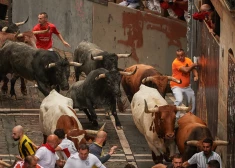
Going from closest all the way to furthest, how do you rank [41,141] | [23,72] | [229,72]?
[229,72] < [41,141] < [23,72]

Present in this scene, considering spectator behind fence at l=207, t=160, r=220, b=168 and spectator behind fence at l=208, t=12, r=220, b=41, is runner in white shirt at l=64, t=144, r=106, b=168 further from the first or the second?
spectator behind fence at l=208, t=12, r=220, b=41

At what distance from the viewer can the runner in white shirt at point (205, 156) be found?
23.6m

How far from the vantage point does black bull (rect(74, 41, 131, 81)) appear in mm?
31328

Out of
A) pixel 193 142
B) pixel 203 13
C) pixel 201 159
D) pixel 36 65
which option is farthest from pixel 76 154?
pixel 36 65

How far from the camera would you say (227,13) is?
25.7 meters

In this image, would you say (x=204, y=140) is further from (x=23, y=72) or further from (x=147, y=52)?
(x=147, y=52)

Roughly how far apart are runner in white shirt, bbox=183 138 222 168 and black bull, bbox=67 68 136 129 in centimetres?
575

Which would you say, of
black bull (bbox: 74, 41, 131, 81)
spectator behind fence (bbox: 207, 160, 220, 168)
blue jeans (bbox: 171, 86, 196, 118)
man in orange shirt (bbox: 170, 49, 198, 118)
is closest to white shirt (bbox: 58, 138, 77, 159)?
spectator behind fence (bbox: 207, 160, 220, 168)

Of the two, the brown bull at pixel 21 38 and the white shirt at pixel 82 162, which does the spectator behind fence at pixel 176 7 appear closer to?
the brown bull at pixel 21 38

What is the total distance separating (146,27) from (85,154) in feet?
47.7

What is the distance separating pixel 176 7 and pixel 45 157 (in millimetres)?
13858

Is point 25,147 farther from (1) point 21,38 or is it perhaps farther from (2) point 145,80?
(1) point 21,38

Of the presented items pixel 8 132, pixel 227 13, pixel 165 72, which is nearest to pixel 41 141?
pixel 8 132

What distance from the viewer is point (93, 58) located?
31312 millimetres
